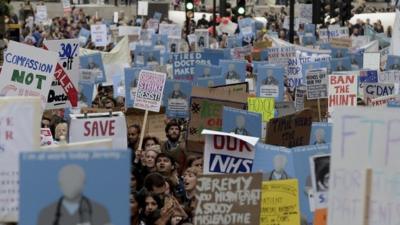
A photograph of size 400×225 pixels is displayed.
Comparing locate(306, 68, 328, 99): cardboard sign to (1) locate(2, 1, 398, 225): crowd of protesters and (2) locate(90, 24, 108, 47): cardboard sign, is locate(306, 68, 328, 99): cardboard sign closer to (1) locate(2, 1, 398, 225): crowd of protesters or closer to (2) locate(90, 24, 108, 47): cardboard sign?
(1) locate(2, 1, 398, 225): crowd of protesters

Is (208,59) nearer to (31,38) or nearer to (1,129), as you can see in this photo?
(31,38)

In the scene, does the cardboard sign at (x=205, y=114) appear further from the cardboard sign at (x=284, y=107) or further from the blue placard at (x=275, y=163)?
the blue placard at (x=275, y=163)

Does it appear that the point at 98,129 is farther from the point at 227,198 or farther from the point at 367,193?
the point at 367,193

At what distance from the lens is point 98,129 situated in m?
9.75

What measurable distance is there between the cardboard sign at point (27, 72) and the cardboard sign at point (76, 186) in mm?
5501

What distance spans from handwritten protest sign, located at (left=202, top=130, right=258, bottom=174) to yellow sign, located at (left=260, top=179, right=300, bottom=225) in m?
1.36

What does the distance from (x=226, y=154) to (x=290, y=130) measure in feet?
4.68

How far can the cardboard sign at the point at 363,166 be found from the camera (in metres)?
6.02

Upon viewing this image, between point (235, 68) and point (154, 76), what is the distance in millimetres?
3063

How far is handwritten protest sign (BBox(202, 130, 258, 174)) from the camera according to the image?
919 centimetres

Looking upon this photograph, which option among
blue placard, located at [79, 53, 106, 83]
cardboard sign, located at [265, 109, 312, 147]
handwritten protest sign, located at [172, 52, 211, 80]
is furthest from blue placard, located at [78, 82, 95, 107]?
cardboard sign, located at [265, 109, 312, 147]

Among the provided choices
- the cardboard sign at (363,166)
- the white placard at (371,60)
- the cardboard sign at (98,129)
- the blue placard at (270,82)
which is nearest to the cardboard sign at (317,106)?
the blue placard at (270,82)

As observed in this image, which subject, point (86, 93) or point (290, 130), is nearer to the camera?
point (290, 130)

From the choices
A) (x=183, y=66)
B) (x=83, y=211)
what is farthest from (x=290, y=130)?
(x=183, y=66)
